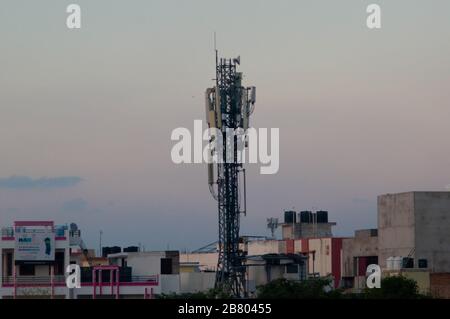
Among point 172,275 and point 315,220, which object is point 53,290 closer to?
point 172,275

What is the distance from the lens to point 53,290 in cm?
12425

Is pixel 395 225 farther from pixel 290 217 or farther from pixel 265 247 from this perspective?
pixel 290 217

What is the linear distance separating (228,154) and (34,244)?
1554 centimetres

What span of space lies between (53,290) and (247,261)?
17.4 metres

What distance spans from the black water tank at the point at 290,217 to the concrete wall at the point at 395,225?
28.0m

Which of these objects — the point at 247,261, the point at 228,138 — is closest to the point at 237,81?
the point at 228,138

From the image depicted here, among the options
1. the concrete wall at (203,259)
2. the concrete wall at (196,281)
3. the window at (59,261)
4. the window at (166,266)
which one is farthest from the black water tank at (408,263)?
the concrete wall at (203,259)

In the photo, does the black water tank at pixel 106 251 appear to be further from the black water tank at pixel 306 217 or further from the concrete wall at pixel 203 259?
the black water tank at pixel 306 217

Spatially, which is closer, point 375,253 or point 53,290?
point 53,290

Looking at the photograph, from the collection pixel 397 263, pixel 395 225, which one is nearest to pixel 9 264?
pixel 395 225

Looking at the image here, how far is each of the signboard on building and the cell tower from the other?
12.3m

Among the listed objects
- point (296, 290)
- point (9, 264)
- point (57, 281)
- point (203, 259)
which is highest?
point (203, 259)

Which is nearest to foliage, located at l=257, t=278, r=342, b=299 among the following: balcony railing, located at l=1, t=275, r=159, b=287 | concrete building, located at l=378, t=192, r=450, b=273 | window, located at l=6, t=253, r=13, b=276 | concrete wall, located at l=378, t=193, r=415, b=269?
balcony railing, located at l=1, t=275, r=159, b=287

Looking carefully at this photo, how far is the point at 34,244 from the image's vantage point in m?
126
